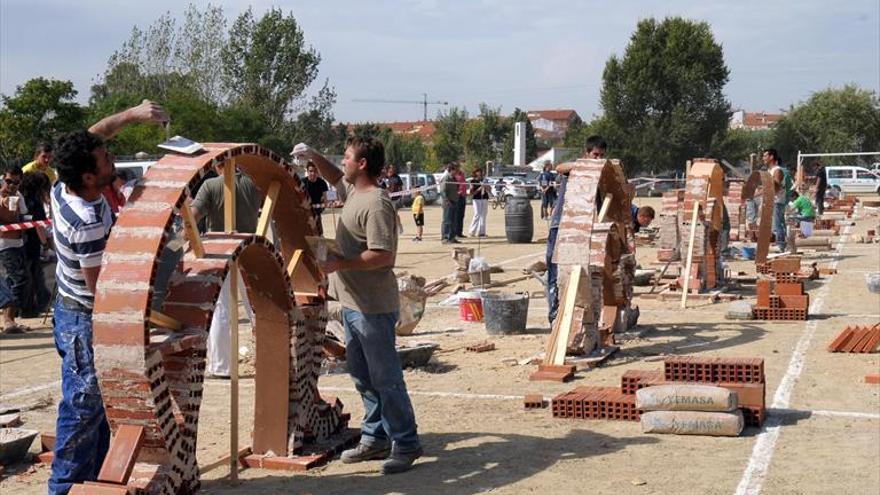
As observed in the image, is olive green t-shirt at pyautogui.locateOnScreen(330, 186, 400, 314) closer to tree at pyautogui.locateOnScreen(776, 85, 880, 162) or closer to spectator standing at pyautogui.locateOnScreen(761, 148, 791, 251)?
spectator standing at pyautogui.locateOnScreen(761, 148, 791, 251)

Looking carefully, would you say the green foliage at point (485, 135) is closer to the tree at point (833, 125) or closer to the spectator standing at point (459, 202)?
the tree at point (833, 125)

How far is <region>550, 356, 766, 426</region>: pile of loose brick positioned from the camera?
25.3 feet

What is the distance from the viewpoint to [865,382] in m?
9.18

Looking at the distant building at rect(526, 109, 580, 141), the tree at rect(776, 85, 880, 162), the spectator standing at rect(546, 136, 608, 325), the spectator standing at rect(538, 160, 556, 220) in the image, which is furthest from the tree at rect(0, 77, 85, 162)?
the distant building at rect(526, 109, 580, 141)

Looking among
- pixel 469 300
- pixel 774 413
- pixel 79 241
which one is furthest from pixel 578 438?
pixel 469 300

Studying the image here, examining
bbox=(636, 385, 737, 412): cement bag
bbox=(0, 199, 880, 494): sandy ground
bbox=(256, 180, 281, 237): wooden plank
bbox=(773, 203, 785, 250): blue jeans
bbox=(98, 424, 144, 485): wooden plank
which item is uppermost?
bbox=(256, 180, 281, 237): wooden plank

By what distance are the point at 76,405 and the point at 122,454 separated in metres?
0.55

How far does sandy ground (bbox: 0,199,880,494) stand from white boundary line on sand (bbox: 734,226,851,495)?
27 millimetres

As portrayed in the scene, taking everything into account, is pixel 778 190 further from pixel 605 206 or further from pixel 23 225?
pixel 23 225

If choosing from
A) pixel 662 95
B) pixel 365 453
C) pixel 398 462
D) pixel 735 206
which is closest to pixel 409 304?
pixel 365 453

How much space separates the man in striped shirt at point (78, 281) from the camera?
549 cm

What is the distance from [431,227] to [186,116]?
21815 millimetres

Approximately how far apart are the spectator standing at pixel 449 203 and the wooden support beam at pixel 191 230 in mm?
19664

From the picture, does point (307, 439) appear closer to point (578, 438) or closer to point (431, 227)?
point (578, 438)
